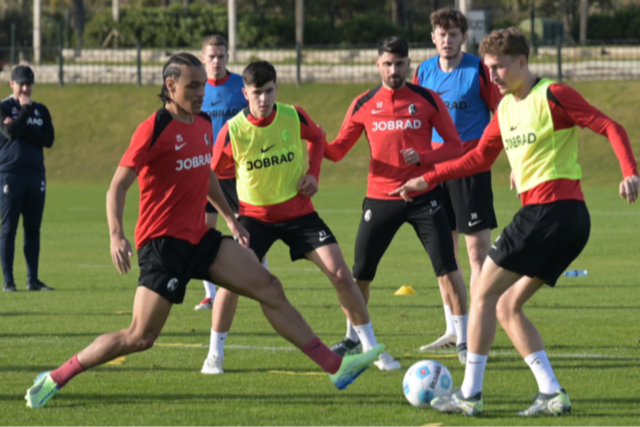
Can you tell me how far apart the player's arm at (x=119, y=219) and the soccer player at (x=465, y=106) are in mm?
3398

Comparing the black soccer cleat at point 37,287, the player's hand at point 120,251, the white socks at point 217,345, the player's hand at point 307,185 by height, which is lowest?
the black soccer cleat at point 37,287

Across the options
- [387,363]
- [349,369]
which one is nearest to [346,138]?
[387,363]

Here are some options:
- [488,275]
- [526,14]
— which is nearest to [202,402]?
[488,275]

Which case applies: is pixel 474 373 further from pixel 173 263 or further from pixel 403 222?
pixel 403 222

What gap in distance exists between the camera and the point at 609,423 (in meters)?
5.28

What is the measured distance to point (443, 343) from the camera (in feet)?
25.4

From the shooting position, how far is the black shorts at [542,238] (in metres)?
5.43

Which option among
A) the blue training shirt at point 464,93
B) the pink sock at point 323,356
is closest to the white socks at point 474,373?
the pink sock at point 323,356

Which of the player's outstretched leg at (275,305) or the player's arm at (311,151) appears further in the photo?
the player's arm at (311,151)

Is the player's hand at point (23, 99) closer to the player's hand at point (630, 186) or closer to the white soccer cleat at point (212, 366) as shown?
the white soccer cleat at point (212, 366)

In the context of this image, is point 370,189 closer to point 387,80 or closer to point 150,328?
point 387,80

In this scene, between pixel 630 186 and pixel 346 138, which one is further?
pixel 346 138

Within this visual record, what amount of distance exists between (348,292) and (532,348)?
5.82ft

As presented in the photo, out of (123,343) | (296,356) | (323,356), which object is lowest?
(296,356)
